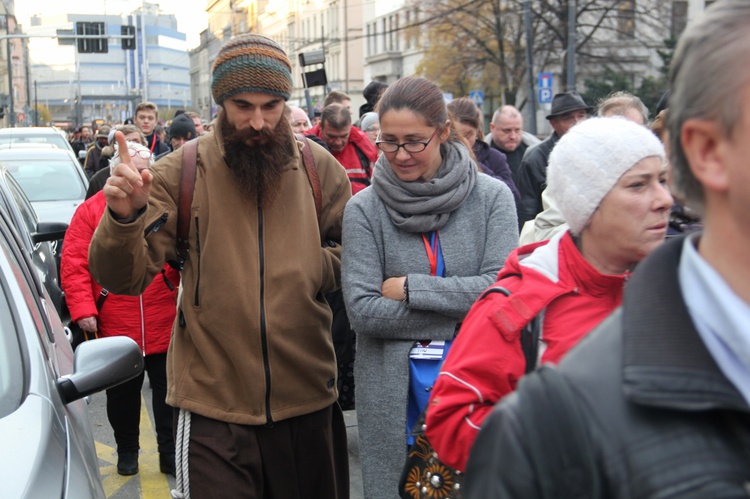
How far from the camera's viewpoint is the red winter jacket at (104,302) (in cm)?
543

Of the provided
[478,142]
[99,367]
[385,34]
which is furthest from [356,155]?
[385,34]

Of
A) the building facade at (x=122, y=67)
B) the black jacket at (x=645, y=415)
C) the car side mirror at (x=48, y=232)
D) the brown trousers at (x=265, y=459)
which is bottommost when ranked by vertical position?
the brown trousers at (x=265, y=459)

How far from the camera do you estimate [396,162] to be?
3.23 meters

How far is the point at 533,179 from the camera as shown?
21.8 ft

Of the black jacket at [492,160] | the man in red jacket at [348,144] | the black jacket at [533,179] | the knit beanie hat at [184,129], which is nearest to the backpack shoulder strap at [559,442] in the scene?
the man in red jacket at [348,144]

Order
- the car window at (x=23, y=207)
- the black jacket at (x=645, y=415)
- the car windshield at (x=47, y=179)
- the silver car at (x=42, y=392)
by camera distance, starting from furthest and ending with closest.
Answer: the car windshield at (x=47, y=179) → the car window at (x=23, y=207) → the silver car at (x=42, y=392) → the black jacket at (x=645, y=415)

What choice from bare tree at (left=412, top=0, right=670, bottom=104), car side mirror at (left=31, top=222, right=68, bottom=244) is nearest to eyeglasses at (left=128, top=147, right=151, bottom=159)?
car side mirror at (left=31, top=222, right=68, bottom=244)

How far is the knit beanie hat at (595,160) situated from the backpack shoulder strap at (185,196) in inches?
57.6

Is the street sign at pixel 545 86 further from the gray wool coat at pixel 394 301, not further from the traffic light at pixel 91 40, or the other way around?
the gray wool coat at pixel 394 301

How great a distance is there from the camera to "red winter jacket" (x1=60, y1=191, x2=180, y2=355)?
5.43m

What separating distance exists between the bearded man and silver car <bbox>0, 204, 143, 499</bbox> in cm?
27

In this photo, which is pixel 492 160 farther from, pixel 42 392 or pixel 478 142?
pixel 42 392

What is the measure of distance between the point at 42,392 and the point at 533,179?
15.0ft

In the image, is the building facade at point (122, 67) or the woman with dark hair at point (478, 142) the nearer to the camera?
the woman with dark hair at point (478, 142)
